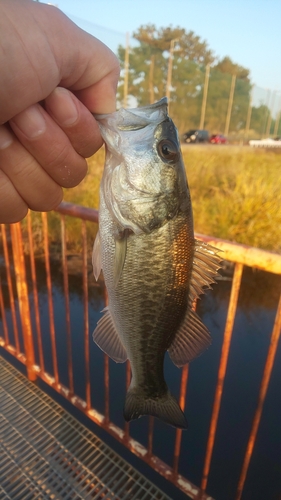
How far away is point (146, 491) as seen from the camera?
7.08 feet

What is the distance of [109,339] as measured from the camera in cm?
144

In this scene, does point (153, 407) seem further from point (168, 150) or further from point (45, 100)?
point (45, 100)

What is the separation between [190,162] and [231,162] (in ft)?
4.96

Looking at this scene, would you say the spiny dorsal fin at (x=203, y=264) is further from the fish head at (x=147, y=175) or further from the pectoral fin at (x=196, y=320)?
the fish head at (x=147, y=175)

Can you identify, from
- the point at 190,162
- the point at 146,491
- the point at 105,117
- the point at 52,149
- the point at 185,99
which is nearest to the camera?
the point at 52,149

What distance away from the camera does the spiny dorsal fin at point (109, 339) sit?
142 centimetres

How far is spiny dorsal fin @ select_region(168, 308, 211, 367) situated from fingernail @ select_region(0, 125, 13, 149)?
0.88 meters

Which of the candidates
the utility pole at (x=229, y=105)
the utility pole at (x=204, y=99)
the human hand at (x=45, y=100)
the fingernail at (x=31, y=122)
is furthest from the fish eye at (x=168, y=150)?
the utility pole at (x=229, y=105)

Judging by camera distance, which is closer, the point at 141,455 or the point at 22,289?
the point at 141,455

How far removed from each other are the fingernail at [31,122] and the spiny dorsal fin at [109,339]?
76 cm

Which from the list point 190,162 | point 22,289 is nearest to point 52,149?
point 22,289

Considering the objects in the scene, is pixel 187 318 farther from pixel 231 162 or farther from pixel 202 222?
pixel 231 162

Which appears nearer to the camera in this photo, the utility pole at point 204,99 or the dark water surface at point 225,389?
the dark water surface at point 225,389

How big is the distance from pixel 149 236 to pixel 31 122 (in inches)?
21.3
